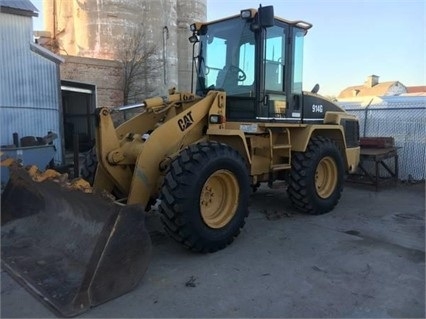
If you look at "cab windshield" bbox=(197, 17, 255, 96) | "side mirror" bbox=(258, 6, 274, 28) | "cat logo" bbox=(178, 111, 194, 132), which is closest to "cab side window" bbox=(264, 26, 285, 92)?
"cab windshield" bbox=(197, 17, 255, 96)

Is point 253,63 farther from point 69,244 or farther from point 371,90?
point 371,90

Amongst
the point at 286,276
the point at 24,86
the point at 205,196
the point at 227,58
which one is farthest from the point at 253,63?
the point at 24,86

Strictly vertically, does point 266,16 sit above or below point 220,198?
above

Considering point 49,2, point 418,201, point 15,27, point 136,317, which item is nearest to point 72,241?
point 136,317

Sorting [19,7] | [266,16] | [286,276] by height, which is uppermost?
[19,7]

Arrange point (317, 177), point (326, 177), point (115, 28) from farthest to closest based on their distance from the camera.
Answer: point (115, 28) → point (326, 177) → point (317, 177)

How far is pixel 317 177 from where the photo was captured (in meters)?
7.08

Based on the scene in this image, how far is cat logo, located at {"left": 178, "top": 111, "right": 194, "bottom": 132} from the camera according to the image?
5215 millimetres

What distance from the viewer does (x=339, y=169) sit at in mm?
7172

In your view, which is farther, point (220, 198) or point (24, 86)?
point (24, 86)

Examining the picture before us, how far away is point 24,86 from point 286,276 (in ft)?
37.3

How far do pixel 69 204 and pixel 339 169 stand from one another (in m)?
4.50

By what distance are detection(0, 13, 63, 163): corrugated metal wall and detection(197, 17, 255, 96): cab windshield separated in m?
8.35

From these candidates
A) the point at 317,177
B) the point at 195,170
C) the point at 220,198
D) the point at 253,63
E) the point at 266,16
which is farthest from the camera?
the point at 317,177
